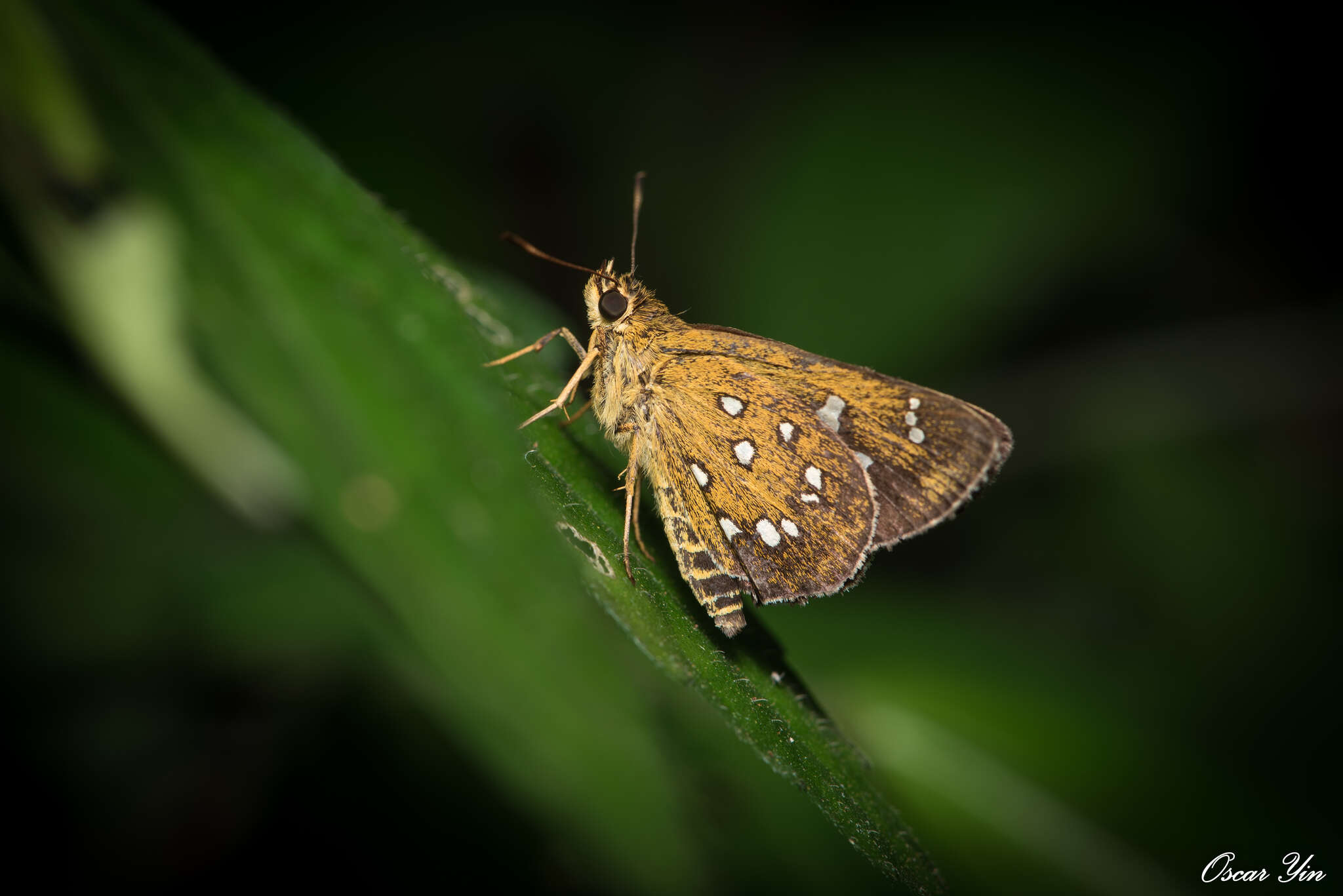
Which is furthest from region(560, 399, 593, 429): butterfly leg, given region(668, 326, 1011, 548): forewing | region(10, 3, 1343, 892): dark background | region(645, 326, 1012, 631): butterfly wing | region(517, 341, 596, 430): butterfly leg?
region(10, 3, 1343, 892): dark background

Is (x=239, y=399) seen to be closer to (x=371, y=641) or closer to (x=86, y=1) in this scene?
(x=86, y=1)

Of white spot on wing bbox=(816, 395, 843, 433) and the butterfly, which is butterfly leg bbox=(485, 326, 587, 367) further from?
white spot on wing bbox=(816, 395, 843, 433)

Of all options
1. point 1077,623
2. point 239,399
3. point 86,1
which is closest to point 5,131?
point 86,1

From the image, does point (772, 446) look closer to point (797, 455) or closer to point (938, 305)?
point (797, 455)

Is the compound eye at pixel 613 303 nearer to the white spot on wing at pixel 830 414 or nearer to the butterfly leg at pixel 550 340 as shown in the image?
the butterfly leg at pixel 550 340

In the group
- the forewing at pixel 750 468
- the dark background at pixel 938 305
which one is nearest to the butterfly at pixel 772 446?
the forewing at pixel 750 468

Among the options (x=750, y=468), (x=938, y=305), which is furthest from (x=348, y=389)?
(x=938, y=305)
